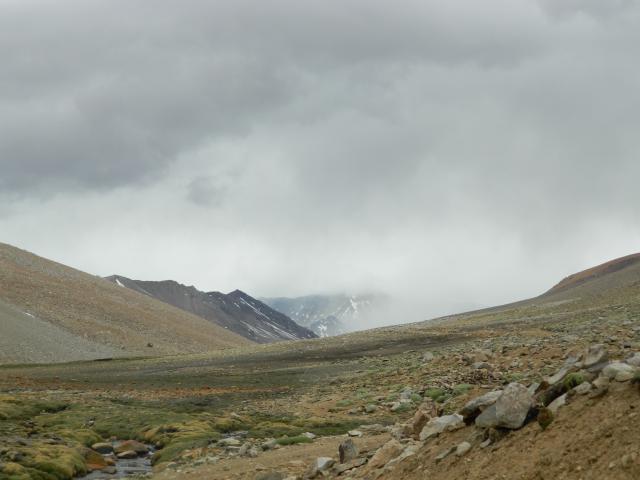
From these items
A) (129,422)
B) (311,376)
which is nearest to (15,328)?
(311,376)

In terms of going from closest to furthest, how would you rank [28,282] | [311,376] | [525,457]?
[525,457]
[311,376]
[28,282]

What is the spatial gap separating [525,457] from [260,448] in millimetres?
14404

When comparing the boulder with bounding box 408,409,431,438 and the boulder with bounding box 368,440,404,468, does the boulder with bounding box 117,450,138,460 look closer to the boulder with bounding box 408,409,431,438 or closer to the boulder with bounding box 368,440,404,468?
the boulder with bounding box 408,409,431,438

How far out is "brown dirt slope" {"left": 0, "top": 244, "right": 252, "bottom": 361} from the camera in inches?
5605

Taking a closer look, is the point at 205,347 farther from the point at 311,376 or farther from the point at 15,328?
the point at 311,376

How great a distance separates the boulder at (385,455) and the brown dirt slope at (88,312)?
11119 cm

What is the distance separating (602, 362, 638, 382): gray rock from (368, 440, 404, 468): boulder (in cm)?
489

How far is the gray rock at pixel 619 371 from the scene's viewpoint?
10.7 m

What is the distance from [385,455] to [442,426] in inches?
57.2

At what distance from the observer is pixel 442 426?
44.3 ft

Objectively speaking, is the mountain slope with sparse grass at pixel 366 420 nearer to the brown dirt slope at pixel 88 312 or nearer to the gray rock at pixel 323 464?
the gray rock at pixel 323 464

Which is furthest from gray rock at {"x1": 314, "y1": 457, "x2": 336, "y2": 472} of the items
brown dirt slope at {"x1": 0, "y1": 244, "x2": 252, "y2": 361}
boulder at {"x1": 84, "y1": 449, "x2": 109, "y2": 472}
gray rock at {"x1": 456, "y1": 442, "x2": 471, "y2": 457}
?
brown dirt slope at {"x1": 0, "y1": 244, "x2": 252, "y2": 361}

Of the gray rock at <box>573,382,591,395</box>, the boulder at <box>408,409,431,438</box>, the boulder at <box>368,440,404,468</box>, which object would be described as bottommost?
the boulder at <box>368,440,404,468</box>

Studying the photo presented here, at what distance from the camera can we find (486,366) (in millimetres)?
32219
